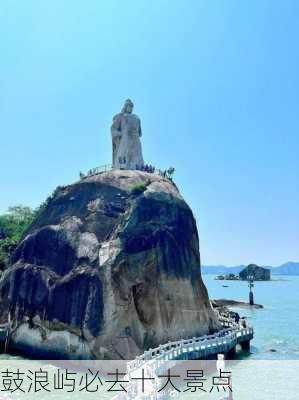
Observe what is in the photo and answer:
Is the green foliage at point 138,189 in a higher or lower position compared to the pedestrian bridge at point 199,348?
higher

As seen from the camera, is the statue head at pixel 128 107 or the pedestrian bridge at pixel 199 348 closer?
the pedestrian bridge at pixel 199 348

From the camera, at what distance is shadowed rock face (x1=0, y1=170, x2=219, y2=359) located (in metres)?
30.5

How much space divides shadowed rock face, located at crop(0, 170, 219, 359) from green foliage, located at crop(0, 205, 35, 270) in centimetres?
1981

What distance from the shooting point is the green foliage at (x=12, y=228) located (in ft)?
198

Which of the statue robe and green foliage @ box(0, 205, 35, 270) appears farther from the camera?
green foliage @ box(0, 205, 35, 270)

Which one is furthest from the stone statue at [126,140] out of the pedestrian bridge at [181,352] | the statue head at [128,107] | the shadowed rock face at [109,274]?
the pedestrian bridge at [181,352]

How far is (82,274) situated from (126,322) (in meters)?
4.56

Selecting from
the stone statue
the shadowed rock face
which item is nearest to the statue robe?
the stone statue

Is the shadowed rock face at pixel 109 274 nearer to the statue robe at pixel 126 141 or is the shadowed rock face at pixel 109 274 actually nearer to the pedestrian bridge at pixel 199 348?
the pedestrian bridge at pixel 199 348

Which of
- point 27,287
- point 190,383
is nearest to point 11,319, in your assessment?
point 27,287

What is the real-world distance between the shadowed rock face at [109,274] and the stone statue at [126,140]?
18.5 feet

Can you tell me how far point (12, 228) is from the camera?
254 feet

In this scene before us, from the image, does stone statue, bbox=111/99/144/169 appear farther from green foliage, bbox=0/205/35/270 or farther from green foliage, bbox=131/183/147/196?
green foliage, bbox=0/205/35/270

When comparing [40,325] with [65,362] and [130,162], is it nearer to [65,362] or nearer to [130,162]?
[65,362]
